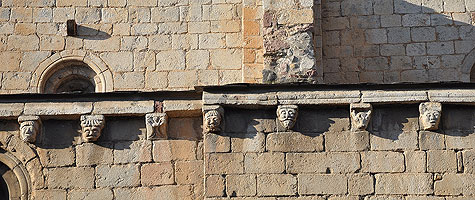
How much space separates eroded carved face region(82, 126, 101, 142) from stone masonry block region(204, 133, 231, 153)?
3.74ft

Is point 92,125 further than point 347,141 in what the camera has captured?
Yes

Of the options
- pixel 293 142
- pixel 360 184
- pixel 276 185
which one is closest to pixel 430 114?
pixel 360 184

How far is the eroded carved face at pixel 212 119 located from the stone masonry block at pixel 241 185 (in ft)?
1.76

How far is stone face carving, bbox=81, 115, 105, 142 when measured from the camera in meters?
9.13

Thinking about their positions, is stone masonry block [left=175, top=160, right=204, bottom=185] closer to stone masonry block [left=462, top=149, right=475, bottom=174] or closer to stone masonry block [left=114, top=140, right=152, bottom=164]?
stone masonry block [left=114, top=140, right=152, bottom=164]

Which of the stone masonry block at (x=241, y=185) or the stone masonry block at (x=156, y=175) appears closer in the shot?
the stone masonry block at (x=241, y=185)

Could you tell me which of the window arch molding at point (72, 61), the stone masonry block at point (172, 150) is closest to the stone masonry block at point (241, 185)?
the stone masonry block at point (172, 150)

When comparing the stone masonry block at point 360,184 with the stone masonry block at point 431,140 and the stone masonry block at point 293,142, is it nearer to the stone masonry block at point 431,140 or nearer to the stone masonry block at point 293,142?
the stone masonry block at point 293,142

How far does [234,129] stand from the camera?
9.08 m

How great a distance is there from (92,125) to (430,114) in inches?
136

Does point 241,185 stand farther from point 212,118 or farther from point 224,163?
point 212,118

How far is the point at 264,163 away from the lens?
8.91 metres

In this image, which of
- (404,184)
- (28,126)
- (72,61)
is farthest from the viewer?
(72,61)

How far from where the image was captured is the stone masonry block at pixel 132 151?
30.2 feet
